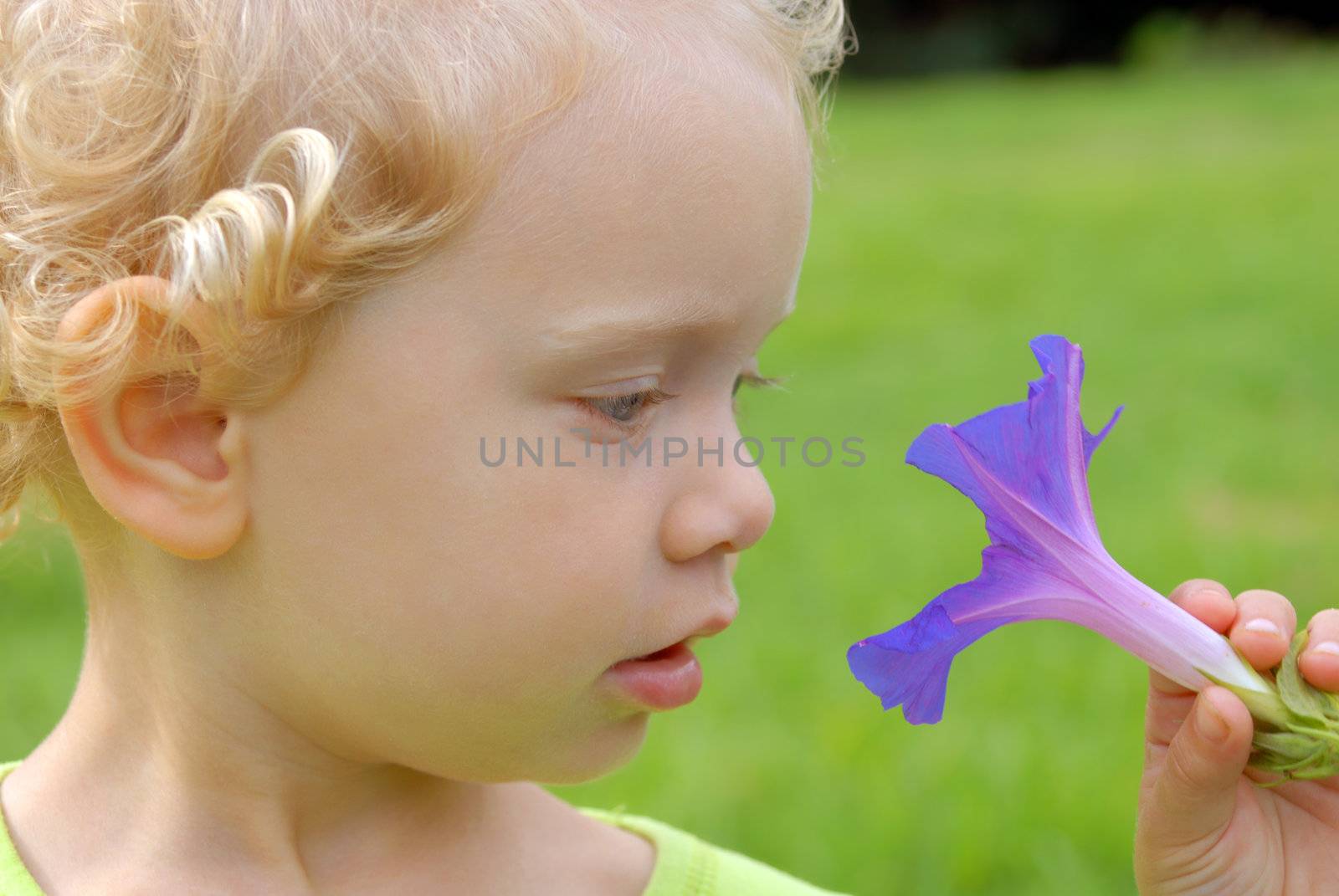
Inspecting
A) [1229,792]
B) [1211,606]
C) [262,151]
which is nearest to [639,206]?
[262,151]

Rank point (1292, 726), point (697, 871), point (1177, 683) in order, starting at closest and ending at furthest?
1. point (1292, 726)
2. point (1177, 683)
3. point (697, 871)

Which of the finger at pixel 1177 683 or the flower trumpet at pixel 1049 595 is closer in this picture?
the flower trumpet at pixel 1049 595

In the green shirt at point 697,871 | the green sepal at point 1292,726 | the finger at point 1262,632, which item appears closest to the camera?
the green sepal at point 1292,726

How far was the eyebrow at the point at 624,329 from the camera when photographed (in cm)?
162

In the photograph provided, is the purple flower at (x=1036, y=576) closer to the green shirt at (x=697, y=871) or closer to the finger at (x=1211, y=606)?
the finger at (x=1211, y=606)

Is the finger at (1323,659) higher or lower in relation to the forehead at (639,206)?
lower

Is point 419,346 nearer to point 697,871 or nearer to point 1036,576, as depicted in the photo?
point 1036,576

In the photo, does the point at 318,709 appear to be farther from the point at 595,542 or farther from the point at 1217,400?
the point at 1217,400

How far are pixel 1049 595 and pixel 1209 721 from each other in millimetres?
202

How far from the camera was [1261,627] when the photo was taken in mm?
1649

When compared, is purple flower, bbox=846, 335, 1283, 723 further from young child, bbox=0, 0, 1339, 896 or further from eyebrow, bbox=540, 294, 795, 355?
eyebrow, bbox=540, 294, 795, 355

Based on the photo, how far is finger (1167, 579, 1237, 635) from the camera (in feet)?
5.66

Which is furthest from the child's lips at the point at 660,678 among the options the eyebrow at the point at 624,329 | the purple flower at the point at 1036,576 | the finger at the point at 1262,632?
the finger at the point at 1262,632

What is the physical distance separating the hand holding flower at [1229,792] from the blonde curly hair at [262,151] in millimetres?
913
